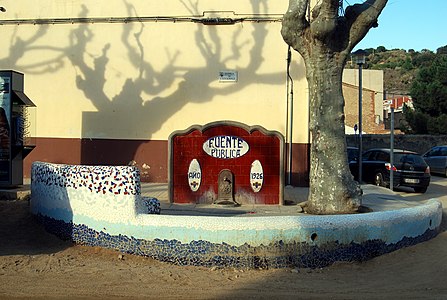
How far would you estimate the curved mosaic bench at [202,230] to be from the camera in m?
7.27

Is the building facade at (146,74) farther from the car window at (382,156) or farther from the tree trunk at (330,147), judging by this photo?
the tree trunk at (330,147)

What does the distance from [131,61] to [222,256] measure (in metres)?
10.4

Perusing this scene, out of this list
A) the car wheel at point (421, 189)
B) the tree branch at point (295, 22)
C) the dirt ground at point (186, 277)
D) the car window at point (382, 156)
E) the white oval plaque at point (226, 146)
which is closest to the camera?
the dirt ground at point (186, 277)

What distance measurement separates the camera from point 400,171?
1761cm

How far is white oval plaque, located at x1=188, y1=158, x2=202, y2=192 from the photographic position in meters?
10.7

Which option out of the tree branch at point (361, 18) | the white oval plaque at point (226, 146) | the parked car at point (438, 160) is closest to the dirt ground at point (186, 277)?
the white oval plaque at point (226, 146)

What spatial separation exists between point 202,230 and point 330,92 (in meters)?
3.68

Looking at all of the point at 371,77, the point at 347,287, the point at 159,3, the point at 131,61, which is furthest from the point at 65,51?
the point at 371,77

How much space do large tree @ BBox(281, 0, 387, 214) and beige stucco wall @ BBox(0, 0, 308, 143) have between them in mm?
6292

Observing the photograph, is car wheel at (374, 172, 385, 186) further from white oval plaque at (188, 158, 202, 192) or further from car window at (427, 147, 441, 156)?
car window at (427, 147, 441, 156)

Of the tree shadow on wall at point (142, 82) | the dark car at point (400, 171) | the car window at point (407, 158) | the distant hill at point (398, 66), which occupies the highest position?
the distant hill at point (398, 66)

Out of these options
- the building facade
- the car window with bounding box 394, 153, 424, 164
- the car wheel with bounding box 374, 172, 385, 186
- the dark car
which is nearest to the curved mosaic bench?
the building facade

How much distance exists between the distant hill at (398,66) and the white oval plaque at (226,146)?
5805 cm

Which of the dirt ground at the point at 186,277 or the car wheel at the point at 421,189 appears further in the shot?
the car wheel at the point at 421,189
